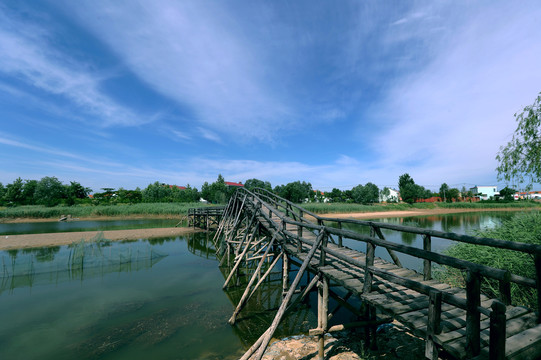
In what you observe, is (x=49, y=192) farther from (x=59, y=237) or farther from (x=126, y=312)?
(x=126, y=312)

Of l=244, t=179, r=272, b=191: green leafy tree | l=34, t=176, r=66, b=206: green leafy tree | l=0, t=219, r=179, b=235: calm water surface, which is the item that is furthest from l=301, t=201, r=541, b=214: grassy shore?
l=34, t=176, r=66, b=206: green leafy tree

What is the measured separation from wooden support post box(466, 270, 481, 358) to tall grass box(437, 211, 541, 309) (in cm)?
645

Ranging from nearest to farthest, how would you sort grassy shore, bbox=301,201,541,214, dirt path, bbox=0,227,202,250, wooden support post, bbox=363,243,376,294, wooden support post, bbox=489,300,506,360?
1. wooden support post, bbox=489,300,506,360
2. wooden support post, bbox=363,243,376,294
3. dirt path, bbox=0,227,202,250
4. grassy shore, bbox=301,201,541,214

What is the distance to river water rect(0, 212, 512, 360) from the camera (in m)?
7.81

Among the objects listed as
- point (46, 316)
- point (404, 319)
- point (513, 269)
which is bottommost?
point (46, 316)

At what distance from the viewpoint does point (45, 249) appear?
22359mm

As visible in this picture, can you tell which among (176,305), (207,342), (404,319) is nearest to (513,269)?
(404,319)

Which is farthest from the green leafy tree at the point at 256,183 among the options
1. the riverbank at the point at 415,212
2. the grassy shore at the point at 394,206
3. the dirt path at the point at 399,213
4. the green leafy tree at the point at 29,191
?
the green leafy tree at the point at 29,191

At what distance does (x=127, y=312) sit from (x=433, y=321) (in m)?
11.8

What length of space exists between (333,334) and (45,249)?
92.6 ft

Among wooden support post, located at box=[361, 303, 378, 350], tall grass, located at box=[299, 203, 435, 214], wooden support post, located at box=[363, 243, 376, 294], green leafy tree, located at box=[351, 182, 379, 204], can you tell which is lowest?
wooden support post, located at box=[361, 303, 378, 350]

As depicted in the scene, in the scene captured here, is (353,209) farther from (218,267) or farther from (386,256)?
(218,267)

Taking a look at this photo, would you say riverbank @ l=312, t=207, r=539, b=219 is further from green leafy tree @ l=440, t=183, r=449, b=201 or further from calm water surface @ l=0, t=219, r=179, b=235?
calm water surface @ l=0, t=219, r=179, b=235

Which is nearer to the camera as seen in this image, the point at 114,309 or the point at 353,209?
the point at 114,309
